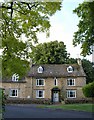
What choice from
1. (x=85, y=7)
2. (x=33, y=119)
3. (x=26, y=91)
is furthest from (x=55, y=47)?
(x=33, y=119)

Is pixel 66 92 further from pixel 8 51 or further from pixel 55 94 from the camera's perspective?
pixel 8 51

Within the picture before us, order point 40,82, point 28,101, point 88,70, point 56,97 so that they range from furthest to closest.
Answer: point 88,70 < point 40,82 < point 56,97 < point 28,101

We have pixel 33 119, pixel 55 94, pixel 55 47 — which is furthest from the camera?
pixel 55 47

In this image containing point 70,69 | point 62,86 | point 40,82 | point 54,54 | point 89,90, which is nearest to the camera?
point 89,90

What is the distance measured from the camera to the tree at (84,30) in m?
20.4

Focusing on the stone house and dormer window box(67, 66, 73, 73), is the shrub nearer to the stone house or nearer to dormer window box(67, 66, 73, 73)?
the stone house

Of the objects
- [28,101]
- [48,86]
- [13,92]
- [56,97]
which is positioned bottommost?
[28,101]

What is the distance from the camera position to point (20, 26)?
9.61 m

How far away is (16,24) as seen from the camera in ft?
31.6

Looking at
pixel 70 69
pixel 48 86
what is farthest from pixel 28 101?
pixel 70 69

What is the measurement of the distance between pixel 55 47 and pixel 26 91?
41.7ft

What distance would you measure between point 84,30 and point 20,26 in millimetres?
12992

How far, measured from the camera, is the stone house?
4078 cm

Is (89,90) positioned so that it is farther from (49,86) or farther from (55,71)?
(55,71)
